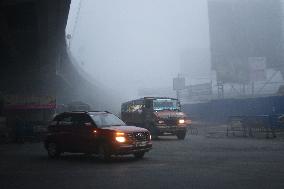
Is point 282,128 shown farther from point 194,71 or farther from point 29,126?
point 194,71

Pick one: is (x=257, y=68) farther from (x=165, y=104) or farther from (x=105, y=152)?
(x=105, y=152)

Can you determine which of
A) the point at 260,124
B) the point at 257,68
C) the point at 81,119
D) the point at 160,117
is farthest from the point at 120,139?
the point at 257,68

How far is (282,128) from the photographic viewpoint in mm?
28188

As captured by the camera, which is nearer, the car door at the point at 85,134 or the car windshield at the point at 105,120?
the car door at the point at 85,134

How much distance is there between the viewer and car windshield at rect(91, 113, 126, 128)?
51.6 feet

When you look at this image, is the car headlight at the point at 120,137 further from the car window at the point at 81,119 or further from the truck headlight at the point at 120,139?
the car window at the point at 81,119

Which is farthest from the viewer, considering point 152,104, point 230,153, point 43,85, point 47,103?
point 43,85

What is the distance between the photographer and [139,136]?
15.1 m

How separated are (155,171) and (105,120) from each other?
4.34 m

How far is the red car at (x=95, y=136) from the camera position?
14.7 metres

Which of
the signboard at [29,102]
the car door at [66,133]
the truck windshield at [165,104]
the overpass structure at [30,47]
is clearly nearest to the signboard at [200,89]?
the overpass structure at [30,47]

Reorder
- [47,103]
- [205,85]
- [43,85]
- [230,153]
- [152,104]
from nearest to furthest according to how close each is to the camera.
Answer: [230,153], [152,104], [47,103], [43,85], [205,85]

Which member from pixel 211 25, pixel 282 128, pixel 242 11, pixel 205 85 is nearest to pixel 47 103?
pixel 282 128

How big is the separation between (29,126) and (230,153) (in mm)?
14383
